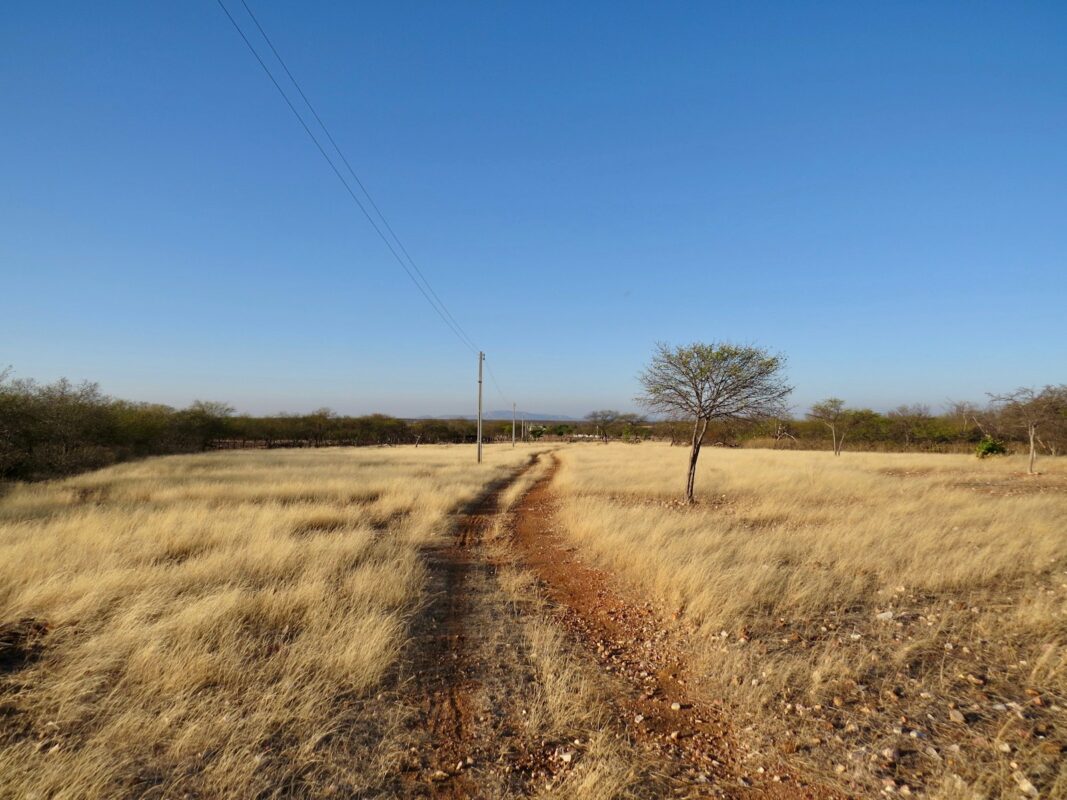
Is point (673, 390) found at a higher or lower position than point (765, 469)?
higher

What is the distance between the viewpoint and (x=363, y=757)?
11.2 feet

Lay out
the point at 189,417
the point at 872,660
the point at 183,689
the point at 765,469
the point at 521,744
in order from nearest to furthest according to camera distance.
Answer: the point at 521,744
the point at 183,689
the point at 872,660
the point at 765,469
the point at 189,417

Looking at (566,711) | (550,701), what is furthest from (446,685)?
(566,711)

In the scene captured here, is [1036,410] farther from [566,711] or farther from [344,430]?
[344,430]

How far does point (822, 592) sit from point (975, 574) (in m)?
3.03

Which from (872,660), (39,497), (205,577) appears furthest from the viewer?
(39,497)

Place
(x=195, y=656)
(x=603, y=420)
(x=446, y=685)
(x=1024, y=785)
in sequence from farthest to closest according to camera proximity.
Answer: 1. (x=603, y=420)
2. (x=446, y=685)
3. (x=195, y=656)
4. (x=1024, y=785)

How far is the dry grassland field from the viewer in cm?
326

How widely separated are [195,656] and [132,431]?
43.1 metres

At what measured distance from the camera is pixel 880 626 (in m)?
5.70

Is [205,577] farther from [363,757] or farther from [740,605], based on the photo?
[740,605]

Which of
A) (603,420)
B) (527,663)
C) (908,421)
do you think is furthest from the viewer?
(603,420)

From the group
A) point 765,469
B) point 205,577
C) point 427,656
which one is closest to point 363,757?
point 427,656

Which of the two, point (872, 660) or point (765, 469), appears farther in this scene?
point (765, 469)
